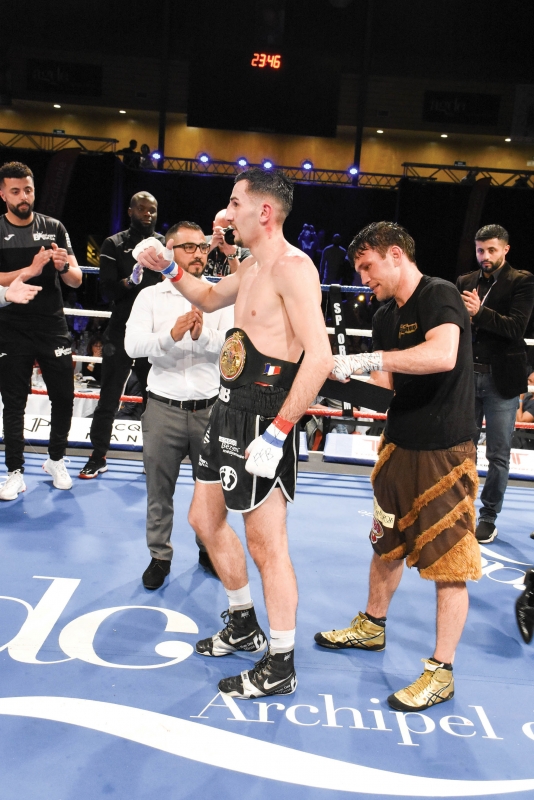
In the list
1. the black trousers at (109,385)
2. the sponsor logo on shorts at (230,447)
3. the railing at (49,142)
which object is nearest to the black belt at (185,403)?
the sponsor logo on shorts at (230,447)

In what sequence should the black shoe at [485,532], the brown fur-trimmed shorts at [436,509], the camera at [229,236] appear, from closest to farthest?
the brown fur-trimmed shorts at [436,509] → the camera at [229,236] → the black shoe at [485,532]

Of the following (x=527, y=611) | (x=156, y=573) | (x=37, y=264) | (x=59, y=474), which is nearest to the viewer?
(x=527, y=611)

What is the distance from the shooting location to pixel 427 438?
2031 millimetres

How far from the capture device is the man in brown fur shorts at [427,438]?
192cm

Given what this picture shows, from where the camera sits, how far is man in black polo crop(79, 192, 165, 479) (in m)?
3.88

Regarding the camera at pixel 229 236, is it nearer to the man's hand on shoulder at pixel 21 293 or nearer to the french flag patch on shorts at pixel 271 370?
the man's hand on shoulder at pixel 21 293

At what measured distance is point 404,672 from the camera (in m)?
2.13

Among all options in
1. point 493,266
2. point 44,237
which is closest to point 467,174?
→ point 493,266

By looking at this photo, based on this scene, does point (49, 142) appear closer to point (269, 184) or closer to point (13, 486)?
point (13, 486)

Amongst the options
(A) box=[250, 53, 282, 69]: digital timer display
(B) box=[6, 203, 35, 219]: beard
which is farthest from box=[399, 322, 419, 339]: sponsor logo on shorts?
(A) box=[250, 53, 282, 69]: digital timer display

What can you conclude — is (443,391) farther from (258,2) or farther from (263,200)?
(258,2)

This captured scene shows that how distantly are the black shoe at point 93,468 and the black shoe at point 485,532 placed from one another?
2.28 meters

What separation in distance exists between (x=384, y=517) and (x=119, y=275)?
251cm

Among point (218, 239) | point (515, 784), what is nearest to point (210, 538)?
point (515, 784)
